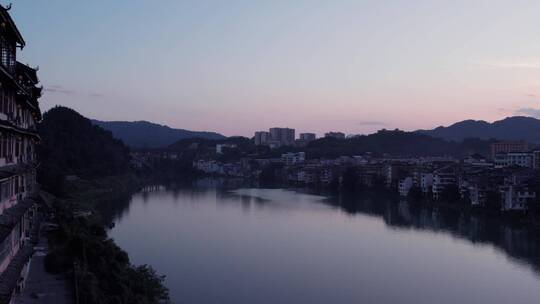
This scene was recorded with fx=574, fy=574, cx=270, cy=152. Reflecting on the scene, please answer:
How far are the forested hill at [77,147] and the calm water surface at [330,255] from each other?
10.1 ft

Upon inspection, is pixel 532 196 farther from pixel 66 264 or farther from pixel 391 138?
pixel 391 138

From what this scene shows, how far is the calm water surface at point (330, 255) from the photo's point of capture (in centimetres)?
519

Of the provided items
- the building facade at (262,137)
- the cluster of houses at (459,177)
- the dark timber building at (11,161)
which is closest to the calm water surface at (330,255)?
the cluster of houses at (459,177)

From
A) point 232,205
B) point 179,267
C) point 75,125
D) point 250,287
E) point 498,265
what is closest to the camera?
point 250,287

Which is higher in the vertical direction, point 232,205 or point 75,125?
point 75,125

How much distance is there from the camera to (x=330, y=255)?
682 centimetres

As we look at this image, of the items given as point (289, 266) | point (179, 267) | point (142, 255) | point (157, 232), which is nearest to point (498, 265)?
point (289, 266)

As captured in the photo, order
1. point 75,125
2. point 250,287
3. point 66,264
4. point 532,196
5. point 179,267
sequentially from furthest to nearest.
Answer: point 75,125
point 532,196
point 179,267
point 250,287
point 66,264

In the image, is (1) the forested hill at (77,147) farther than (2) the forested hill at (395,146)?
No

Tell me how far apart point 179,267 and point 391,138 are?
2722 cm

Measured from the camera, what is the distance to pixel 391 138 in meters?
32.0

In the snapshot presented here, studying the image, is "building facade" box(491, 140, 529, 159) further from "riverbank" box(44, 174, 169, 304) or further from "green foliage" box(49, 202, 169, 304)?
"green foliage" box(49, 202, 169, 304)

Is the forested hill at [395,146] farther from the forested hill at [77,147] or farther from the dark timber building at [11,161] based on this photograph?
the dark timber building at [11,161]

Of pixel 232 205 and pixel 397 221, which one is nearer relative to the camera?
pixel 397 221
